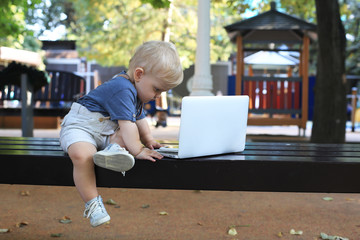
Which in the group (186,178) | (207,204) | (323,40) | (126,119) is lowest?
(207,204)

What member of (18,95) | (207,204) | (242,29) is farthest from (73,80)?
(207,204)

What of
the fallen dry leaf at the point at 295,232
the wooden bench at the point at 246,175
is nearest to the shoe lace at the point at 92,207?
the wooden bench at the point at 246,175

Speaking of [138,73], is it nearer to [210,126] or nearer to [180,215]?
[210,126]

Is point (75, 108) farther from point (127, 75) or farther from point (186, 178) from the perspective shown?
point (186, 178)

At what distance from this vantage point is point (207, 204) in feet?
11.3

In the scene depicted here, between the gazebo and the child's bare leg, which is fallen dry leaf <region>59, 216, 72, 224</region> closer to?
the child's bare leg

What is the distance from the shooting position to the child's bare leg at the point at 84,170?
6.31 feet

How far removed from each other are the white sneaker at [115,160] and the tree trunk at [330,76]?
5.65m

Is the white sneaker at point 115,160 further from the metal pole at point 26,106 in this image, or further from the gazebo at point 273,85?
the gazebo at point 273,85

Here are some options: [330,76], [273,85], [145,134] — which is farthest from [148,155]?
[273,85]

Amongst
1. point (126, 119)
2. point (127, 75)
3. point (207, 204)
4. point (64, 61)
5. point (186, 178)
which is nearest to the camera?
point (186, 178)

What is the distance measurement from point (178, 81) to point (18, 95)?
7532 millimetres

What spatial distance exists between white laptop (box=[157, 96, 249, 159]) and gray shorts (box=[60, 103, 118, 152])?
318 millimetres

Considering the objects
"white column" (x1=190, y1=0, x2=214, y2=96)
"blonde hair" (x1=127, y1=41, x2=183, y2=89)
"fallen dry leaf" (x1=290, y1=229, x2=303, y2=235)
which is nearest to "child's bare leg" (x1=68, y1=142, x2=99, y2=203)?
"blonde hair" (x1=127, y1=41, x2=183, y2=89)
